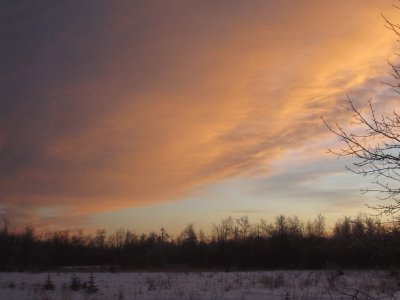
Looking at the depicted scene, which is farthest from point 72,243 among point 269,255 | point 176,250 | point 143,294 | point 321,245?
point 143,294

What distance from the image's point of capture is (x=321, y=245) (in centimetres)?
6769

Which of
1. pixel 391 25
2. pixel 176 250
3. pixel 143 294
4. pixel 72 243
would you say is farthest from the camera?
pixel 72 243

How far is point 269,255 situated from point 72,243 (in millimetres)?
44962

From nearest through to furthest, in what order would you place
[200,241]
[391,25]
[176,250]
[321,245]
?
[391,25] → [321,245] → [176,250] → [200,241]

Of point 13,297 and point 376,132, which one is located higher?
point 376,132

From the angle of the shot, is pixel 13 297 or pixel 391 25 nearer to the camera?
pixel 391 25

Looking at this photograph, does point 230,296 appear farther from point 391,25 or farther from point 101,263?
point 101,263

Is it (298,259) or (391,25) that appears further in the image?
(298,259)

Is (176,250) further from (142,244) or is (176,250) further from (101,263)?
(142,244)

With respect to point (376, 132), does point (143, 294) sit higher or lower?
lower

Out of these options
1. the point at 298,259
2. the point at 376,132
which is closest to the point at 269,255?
the point at 298,259

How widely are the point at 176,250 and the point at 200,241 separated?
6938 millimetres

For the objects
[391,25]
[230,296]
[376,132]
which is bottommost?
[230,296]

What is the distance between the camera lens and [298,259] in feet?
223
